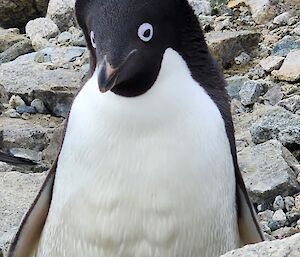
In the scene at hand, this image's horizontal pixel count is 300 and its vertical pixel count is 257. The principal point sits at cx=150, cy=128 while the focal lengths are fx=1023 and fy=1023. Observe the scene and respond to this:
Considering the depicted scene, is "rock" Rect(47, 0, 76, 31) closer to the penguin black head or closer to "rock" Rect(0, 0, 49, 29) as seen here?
"rock" Rect(0, 0, 49, 29)

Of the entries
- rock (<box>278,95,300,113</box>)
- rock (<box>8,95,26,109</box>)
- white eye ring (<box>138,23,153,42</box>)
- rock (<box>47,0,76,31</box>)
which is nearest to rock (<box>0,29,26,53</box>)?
rock (<box>47,0,76,31</box>)

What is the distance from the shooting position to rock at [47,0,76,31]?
269 inches

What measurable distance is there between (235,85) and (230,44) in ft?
1.61

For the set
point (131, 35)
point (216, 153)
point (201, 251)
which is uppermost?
point (131, 35)

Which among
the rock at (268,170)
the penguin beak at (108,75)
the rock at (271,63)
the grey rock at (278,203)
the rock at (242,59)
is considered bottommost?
the rock at (242,59)

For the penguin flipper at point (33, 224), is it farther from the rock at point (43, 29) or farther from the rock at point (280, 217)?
the rock at point (43, 29)

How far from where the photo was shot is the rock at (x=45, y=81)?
5.41 meters

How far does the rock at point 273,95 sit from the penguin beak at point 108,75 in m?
2.25

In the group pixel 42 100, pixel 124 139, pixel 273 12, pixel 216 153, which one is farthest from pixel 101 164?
pixel 273 12

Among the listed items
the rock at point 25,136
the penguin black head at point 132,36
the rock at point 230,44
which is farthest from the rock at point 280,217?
the rock at point 230,44

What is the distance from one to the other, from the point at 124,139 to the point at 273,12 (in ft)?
10.6

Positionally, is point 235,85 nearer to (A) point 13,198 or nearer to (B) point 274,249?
(A) point 13,198

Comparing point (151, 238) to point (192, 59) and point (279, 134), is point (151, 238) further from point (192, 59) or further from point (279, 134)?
point (279, 134)

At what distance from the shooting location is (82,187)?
2.86m
